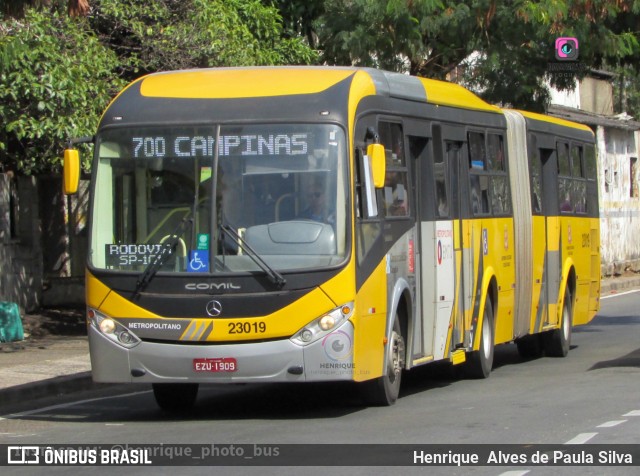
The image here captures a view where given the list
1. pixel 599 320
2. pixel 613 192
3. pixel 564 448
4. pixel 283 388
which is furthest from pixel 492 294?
pixel 613 192

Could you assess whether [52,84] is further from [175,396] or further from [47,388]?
[175,396]

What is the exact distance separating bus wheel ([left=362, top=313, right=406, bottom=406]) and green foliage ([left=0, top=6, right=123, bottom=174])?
7379 millimetres

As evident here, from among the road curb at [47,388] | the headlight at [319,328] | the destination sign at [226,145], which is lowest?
the road curb at [47,388]

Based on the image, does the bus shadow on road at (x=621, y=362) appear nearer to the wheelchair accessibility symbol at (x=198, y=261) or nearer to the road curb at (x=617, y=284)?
the wheelchair accessibility symbol at (x=198, y=261)

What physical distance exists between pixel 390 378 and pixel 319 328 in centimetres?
145

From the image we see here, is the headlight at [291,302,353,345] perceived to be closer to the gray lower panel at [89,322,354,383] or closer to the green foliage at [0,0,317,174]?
the gray lower panel at [89,322,354,383]

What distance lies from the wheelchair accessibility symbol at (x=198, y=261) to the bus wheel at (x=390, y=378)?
6.27 ft

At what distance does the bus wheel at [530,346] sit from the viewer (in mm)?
18109

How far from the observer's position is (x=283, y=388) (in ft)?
47.6

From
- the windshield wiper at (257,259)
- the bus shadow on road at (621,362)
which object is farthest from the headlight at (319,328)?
the bus shadow on road at (621,362)

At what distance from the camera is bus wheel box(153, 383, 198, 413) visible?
494 inches

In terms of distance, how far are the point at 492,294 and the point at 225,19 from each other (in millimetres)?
7513

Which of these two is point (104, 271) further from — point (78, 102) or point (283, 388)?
point (78, 102)

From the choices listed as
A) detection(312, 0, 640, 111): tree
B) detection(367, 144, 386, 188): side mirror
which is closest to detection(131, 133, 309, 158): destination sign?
detection(367, 144, 386, 188): side mirror
